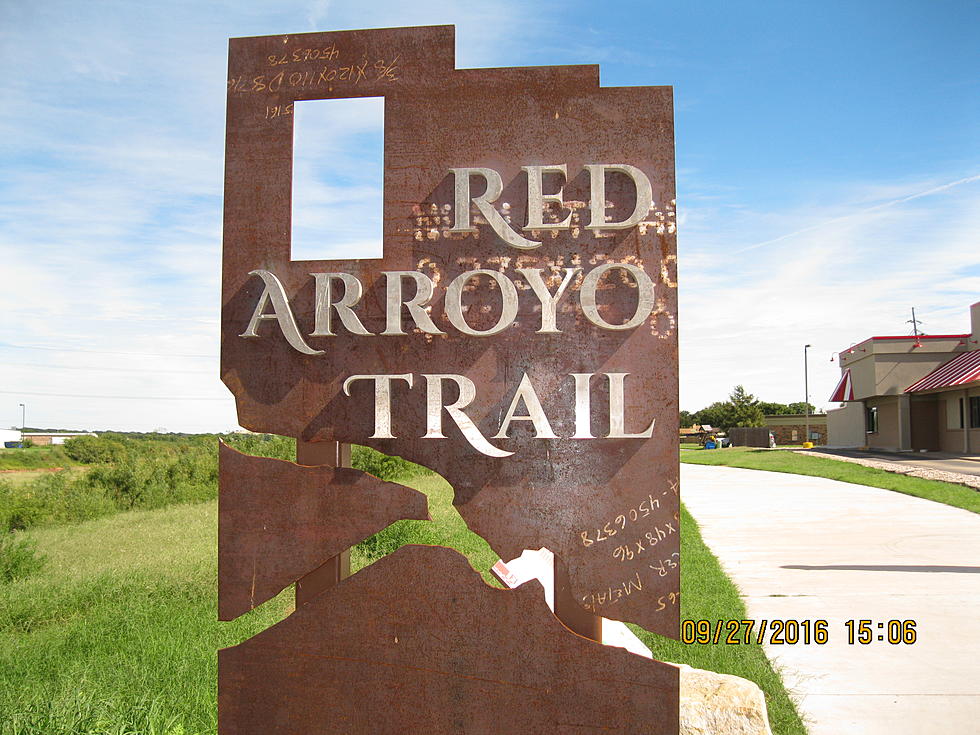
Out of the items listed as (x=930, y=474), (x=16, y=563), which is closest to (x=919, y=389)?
(x=930, y=474)

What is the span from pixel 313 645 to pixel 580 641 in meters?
1.07

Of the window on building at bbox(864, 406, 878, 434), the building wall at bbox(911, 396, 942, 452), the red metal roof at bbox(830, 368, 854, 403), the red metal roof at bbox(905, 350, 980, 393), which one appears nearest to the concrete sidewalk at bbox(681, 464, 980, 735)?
the red metal roof at bbox(905, 350, 980, 393)

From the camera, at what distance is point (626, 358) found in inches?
127

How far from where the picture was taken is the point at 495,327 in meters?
3.25

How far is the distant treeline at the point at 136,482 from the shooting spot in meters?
13.8

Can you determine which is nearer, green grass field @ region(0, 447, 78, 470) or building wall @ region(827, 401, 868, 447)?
green grass field @ region(0, 447, 78, 470)

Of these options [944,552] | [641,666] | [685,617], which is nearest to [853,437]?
[944,552]

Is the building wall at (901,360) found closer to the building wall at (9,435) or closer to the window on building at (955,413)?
the window on building at (955,413)

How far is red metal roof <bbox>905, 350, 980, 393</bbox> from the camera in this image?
2542cm

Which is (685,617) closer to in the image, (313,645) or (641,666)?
(641,666)

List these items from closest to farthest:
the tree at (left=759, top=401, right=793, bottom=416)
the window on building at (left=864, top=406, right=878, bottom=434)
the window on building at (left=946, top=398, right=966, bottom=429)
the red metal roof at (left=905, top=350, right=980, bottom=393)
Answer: the red metal roof at (left=905, top=350, right=980, bottom=393), the window on building at (left=946, top=398, right=966, bottom=429), the window on building at (left=864, top=406, right=878, bottom=434), the tree at (left=759, top=401, right=793, bottom=416)

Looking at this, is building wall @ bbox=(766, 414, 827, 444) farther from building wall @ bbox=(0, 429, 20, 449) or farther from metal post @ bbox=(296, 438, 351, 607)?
metal post @ bbox=(296, 438, 351, 607)
